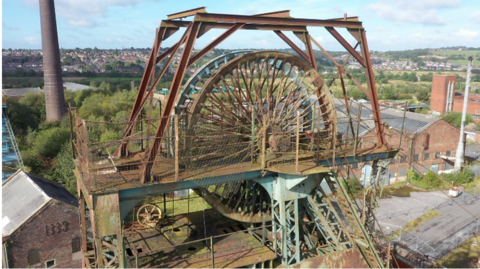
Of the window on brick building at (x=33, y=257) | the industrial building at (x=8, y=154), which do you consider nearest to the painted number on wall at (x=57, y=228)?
the window on brick building at (x=33, y=257)

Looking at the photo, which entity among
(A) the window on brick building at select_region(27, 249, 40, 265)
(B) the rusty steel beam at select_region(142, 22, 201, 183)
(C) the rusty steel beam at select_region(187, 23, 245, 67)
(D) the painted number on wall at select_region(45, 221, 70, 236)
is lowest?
(A) the window on brick building at select_region(27, 249, 40, 265)

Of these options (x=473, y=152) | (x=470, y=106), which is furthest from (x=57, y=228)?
(x=470, y=106)

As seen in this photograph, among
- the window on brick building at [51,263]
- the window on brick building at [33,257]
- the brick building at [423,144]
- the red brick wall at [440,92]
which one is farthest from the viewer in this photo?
the red brick wall at [440,92]

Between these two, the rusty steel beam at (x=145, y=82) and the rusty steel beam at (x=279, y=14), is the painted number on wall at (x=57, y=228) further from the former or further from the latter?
the rusty steel beam at (x=279, y=14)

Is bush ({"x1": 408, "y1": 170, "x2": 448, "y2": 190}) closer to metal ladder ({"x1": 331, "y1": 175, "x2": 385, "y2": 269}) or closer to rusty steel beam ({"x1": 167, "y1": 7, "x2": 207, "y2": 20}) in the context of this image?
metal ladder ({"x1": 331, "y1": 175, "x2": 385, "y2": 269})

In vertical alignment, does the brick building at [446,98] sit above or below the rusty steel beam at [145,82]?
below

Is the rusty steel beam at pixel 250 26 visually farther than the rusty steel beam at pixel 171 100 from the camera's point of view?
Yes

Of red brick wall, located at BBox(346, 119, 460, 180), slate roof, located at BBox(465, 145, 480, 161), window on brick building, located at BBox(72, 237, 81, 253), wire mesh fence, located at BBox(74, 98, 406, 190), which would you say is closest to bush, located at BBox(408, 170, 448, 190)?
red brick wall, located at BBox(346, 119, 460, 180)
